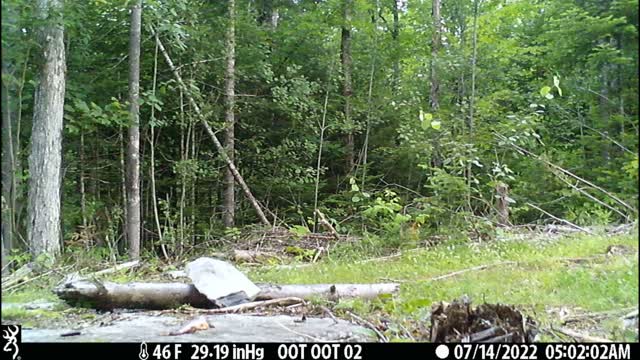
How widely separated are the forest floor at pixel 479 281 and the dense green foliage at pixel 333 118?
0.74 metres

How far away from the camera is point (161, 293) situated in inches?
171

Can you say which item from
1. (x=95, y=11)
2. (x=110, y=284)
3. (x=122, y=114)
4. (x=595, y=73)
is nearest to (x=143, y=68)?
(x=95, y=11)

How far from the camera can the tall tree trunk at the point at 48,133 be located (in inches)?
254

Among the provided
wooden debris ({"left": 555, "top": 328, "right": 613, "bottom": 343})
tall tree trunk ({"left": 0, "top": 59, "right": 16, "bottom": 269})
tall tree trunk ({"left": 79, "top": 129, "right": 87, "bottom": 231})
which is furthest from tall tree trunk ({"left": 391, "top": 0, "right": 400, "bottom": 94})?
tall tree trunk ({"left": 0, "top": 59, "right": 16, "bottom": 269})

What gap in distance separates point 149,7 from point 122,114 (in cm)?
178

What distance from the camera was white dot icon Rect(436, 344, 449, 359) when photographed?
268 cm

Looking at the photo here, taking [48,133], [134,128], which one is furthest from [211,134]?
[48,133]

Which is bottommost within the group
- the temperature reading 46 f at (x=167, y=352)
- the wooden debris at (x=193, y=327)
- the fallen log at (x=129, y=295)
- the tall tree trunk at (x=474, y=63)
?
the fallen log at (x=129, y=295)

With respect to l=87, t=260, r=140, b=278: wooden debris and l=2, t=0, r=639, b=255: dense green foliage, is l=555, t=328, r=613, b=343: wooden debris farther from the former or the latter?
l=87, t=260, r=140, b=278: wooden debris

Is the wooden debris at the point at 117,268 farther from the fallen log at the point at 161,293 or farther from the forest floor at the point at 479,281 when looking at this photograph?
the fallen log at the point at 161,293

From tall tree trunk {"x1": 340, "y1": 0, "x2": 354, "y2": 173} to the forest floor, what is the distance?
5.07 m

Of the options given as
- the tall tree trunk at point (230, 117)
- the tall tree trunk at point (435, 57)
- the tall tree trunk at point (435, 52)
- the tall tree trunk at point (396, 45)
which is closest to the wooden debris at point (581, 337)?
the tall tree trunk at point (435, 57)

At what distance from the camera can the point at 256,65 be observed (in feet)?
36.1

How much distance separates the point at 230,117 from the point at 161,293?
6.64m
